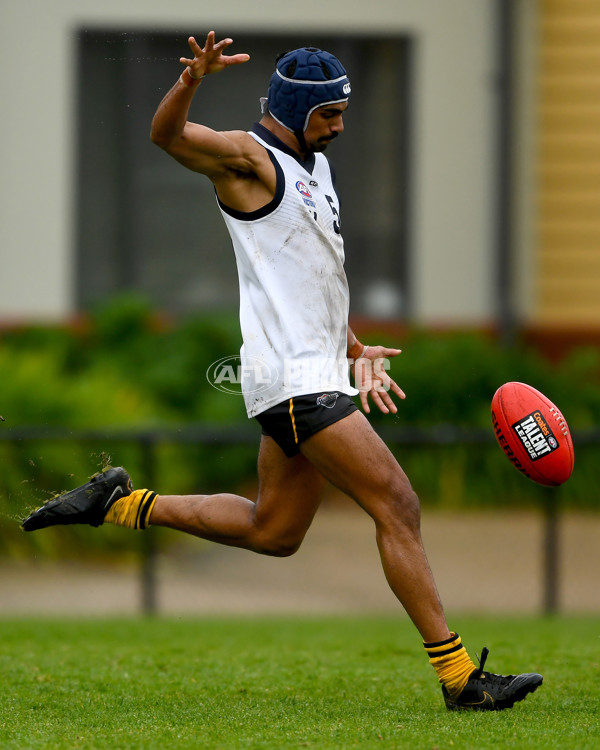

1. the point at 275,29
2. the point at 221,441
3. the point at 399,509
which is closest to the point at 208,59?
the point at 399,509

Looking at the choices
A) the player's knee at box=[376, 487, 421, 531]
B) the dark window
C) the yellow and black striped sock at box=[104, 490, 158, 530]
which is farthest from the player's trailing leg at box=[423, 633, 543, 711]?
the dark window

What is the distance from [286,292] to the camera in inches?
197

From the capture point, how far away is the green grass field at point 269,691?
4.46 meters

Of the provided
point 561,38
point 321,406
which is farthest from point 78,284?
point 321,406

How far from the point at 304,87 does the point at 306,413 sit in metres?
1.26

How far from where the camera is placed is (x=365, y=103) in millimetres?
13367

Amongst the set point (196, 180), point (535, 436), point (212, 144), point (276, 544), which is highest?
point (196, 180)

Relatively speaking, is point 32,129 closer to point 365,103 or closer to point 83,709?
point 365,103

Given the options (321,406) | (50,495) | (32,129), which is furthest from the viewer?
(32,129)

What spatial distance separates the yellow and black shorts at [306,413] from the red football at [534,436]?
2.26ft

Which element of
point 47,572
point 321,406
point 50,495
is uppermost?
point 321,406

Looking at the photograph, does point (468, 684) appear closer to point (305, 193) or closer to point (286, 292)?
point (286, 292)

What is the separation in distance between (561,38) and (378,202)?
2.44m

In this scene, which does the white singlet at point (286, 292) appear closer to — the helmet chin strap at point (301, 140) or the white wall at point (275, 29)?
the helmet chin strap at point (301, 140)
